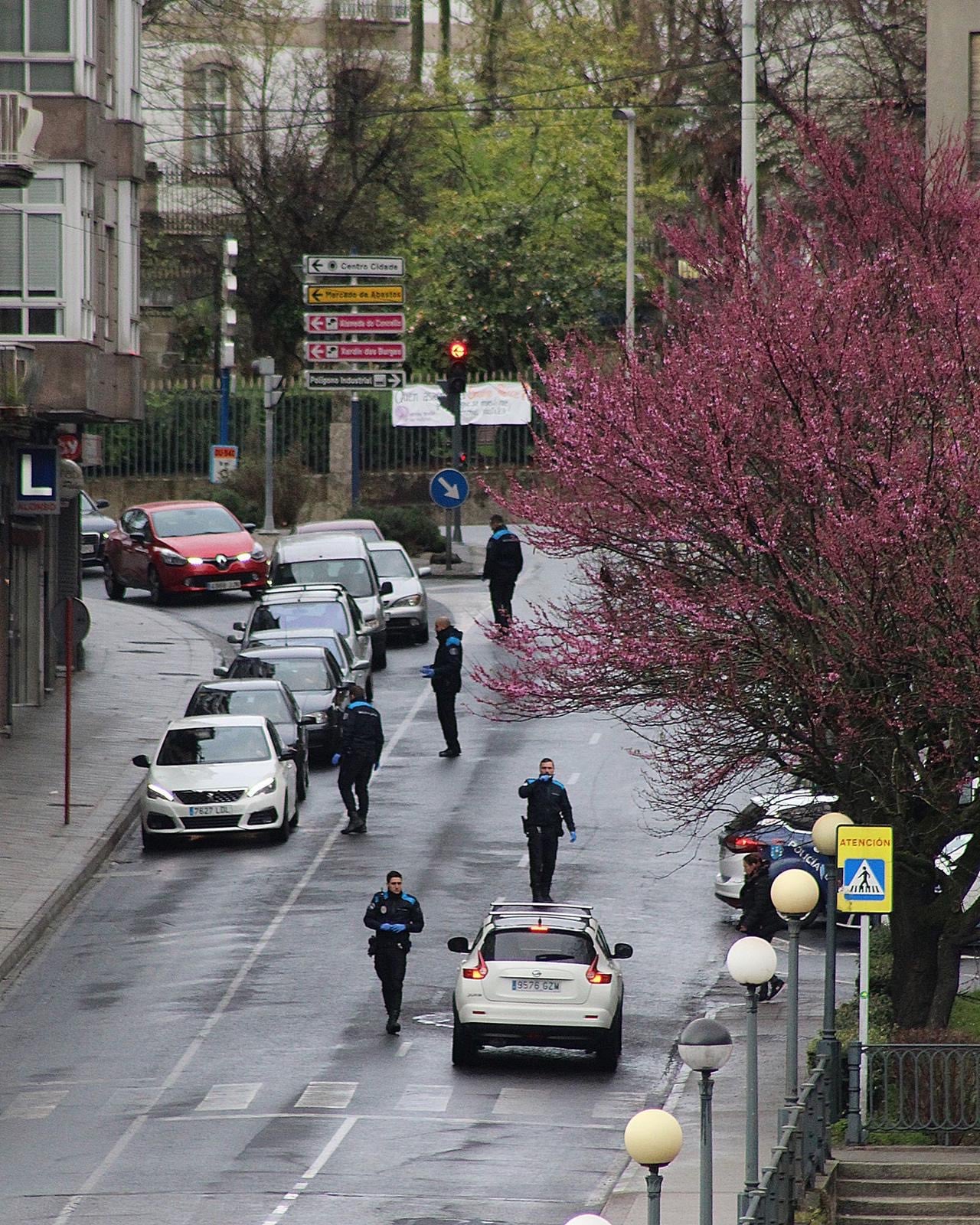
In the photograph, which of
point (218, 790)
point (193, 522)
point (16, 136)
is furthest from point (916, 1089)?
point (193, 522)

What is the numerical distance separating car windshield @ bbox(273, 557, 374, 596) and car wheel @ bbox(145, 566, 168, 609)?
538 centimetres

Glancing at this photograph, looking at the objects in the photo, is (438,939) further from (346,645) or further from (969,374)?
(346,645)

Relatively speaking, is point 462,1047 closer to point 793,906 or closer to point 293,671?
point 793,906

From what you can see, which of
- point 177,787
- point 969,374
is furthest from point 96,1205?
point 177,787

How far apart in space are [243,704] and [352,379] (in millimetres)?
21775

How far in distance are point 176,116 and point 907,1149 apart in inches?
2269

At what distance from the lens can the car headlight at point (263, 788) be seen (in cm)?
2788

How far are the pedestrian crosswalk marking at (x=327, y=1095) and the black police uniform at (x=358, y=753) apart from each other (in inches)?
355

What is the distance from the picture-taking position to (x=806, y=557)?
18.9 meters

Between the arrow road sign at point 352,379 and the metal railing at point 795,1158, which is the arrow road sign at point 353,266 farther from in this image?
the metal railing at point 795,1158

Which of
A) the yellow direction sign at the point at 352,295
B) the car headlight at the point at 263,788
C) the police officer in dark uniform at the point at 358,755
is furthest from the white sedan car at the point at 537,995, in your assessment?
the yellow direction sign at the point at 352,295

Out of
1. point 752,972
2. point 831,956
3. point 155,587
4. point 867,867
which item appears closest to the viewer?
point 752,972

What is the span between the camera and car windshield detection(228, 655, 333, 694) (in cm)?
3275

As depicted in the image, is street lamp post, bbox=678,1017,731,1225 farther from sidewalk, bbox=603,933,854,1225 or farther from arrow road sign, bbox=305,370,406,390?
arrow road sign, bbox=305,370,406,390
